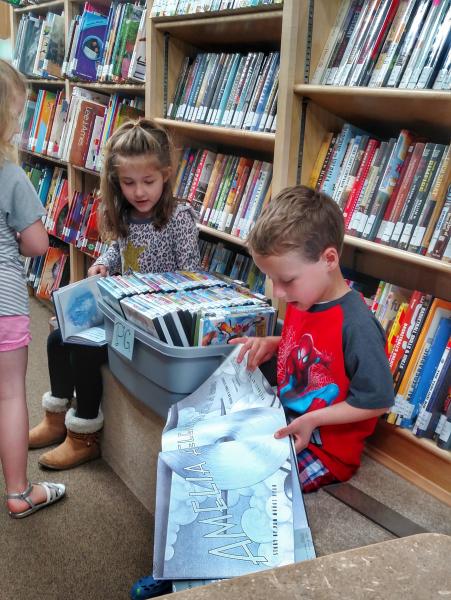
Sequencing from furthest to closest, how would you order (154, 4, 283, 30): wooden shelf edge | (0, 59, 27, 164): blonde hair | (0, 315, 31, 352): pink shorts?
1. (154, 4, 283, 30): wooden shelf edge
2. (0, 315, 31, 352): pink shorts
3. (0, 59, 27, 164): blonde hair

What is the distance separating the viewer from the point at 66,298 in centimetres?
170

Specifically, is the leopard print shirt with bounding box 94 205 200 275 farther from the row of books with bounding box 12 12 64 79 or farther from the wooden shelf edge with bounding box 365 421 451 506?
the row of books with bounding box 12 12 64 79

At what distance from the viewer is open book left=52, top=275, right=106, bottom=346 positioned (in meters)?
1.69

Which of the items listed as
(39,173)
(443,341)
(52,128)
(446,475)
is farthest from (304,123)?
(39,173)

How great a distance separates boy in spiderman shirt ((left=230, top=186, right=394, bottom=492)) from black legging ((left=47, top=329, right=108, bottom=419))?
707 mm

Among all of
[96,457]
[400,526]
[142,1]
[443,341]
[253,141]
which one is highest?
[142,1]

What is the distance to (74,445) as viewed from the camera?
1.81 metres

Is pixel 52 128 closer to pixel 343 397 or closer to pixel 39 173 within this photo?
pixel 39 173

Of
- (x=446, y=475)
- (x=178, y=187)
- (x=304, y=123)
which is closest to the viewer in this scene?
(x=446, y=475)

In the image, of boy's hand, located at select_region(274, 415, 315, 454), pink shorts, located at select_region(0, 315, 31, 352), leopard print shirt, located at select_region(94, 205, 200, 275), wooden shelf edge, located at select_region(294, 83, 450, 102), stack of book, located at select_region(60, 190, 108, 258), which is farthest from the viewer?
stack of book, located at select_region(60, 190, 108, 258)

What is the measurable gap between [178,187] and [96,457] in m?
1.06

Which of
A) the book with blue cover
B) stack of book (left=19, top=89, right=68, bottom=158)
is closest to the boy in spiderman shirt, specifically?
the book with blue cover

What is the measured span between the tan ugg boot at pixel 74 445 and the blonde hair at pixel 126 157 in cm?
60

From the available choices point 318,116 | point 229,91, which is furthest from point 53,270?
point 318,116
